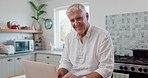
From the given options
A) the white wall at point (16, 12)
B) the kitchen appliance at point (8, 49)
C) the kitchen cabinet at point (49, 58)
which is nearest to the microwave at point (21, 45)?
the kitchen appliance at point (8, 49)

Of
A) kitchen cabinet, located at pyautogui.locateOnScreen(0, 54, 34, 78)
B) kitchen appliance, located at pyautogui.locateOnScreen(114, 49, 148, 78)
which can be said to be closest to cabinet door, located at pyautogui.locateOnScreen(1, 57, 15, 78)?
kitchen cabinet, located at pyautogui.locateOnScreen(0, 54, 34, 78)

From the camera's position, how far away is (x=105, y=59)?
1127 millimetres

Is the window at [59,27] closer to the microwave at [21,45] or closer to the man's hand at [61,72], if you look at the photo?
the microwave at [21,45]

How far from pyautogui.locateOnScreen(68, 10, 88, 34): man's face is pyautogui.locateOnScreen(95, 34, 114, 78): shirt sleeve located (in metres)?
0.24

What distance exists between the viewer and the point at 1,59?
9.10 feet

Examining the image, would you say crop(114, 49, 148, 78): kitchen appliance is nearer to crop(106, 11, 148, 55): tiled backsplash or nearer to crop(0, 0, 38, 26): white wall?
crop(106, 11, 148, 55): tiled backsplash

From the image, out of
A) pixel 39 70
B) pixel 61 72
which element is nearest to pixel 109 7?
pixel 61 72

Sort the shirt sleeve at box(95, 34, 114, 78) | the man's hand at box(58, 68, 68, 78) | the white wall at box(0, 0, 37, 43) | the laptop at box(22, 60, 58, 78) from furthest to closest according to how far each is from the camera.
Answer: the white wall at box(0, 0, 37, 43) → the man's hand at box(58, 68, 68, 78) → the shirt sleeve at box(95, 34, 114, 78) → the laptop at box(22, 60, 58, 78)

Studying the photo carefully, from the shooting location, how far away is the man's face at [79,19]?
1.19m

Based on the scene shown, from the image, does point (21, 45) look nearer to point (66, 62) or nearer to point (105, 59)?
point (66, 62)

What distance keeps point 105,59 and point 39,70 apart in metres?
0.55

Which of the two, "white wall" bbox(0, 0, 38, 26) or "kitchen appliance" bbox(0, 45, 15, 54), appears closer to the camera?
"kitchen appliance" bbox(0, 45, 15, 54)

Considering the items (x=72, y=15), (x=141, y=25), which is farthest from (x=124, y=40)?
(x=72, y=15)

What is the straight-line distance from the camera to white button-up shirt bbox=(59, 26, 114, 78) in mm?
1137
